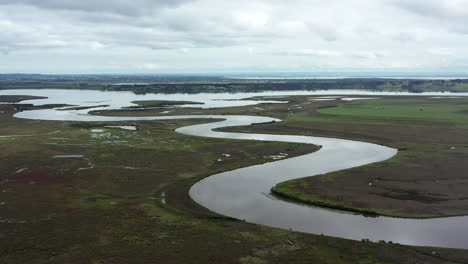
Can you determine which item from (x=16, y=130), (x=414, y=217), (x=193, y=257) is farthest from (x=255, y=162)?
(x=16, y=130)

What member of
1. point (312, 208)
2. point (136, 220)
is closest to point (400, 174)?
point (312, 208)

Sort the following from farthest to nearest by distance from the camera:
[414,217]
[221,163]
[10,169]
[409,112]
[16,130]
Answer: [409,112], [16,130], [221,163], [10,169], [414,217]

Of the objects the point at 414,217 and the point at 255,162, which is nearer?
the point at 414,217

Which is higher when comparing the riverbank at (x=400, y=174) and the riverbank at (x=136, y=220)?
the riverbank at (x=400, y=174)

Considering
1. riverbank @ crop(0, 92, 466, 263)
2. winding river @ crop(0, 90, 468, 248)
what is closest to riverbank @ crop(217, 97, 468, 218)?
winding river @ crop(0, 90, 468, 248)

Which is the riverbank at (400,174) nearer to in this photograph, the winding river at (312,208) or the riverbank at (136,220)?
the winding river at (312,208)

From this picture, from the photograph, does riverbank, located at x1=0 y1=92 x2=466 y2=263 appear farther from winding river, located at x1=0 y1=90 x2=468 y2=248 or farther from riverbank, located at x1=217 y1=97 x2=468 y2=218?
riverbank, located at x1=217 y1=97 x2=468 y2=218

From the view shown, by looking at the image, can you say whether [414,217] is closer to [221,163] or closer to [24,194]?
[221,163]

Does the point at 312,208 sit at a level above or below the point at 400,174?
below

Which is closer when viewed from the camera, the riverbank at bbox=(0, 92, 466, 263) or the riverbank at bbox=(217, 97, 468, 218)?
the riverbank at bbox=(0, 92, 466, 263)

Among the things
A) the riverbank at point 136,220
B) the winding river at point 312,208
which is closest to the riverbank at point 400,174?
the winding river at point 312,208

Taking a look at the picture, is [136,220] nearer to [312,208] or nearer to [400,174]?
[312,208]
